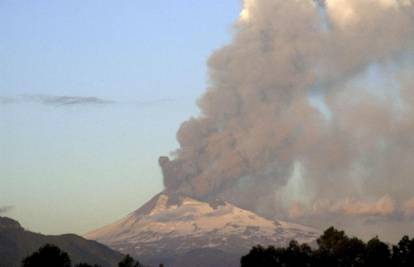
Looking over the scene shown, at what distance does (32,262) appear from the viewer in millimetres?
199000
